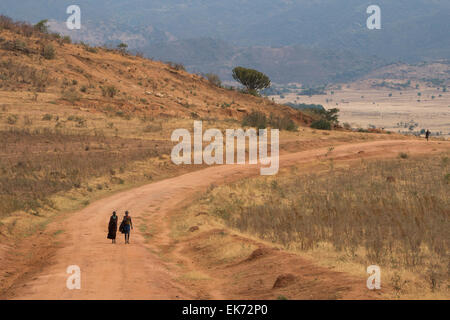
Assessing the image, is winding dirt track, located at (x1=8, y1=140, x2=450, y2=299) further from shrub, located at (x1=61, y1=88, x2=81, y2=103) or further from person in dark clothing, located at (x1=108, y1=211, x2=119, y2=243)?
shrub, located at (x1=61, y1=88, x2=81, y2=103)

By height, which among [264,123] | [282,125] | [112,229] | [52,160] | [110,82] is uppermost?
[110,82]

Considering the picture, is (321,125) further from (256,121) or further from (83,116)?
(83,116)

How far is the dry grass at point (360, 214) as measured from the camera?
539 inches

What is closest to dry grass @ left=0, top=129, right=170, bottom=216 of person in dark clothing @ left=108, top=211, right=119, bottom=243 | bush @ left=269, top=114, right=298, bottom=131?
person in dark clothing @ left=108, top=211, right=119, bottom=243

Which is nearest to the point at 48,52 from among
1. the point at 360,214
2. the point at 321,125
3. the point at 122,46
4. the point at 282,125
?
the point at 122,46

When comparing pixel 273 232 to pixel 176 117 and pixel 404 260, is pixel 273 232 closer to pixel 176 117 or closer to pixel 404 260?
pixel 404 260

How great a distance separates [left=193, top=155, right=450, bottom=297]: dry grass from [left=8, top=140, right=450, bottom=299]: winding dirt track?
6.81ft

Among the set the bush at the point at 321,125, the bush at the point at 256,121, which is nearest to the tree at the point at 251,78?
the bush at the point at 321,125

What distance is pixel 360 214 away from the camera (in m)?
18.6

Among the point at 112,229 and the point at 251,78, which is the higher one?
the point at 251,78

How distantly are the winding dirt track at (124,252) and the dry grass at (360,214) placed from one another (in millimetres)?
2075

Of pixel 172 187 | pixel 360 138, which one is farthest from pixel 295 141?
pixel 172 187

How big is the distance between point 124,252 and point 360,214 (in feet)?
24.2
